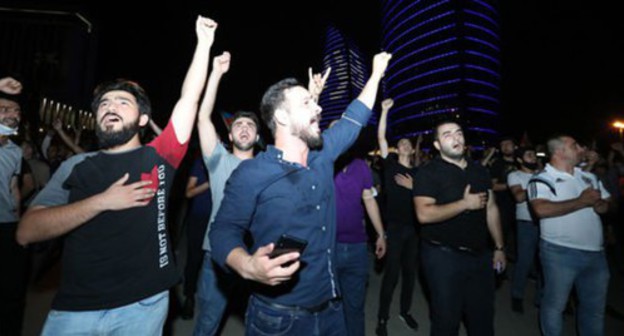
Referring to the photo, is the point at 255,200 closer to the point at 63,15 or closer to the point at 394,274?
the point at 394,274

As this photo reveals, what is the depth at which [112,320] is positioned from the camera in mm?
1839

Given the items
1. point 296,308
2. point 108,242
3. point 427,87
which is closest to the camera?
point 108,242

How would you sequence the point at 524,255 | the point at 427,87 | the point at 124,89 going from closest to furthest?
the point at 124,89 → the point at 524,255 → the point at 427,87

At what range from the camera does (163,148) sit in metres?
2.14

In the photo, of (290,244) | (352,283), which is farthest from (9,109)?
(352,283)

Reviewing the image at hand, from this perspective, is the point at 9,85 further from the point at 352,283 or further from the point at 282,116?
the point at 352,283

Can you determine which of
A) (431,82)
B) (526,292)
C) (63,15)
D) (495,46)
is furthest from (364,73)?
(526,292)

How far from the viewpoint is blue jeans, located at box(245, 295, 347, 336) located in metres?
1.95

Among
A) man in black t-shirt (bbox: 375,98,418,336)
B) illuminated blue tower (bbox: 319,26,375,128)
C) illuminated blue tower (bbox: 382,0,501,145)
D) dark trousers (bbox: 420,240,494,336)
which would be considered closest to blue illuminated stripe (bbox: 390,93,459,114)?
illuminated blue tower (bbox: 382,0,501,145)

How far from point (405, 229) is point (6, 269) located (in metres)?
4.66

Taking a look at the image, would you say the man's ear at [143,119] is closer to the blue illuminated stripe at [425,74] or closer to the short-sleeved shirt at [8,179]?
the short-sleeved shirt at [8,179]

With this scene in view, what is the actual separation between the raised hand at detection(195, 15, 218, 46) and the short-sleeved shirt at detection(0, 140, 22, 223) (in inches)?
104

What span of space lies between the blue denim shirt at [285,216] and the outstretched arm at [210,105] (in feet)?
3.14

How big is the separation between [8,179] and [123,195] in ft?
8.46
